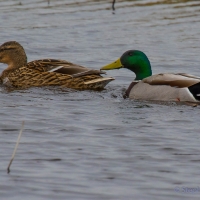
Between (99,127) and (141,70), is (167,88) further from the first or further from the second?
(99,127)

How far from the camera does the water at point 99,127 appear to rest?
740 cm

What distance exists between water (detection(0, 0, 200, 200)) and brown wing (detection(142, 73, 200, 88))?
0.44m

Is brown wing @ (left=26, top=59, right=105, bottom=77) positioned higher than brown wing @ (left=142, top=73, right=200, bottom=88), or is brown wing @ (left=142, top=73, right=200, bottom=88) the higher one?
brown wing @ (left=142, top=73, right=200, bottom=88)

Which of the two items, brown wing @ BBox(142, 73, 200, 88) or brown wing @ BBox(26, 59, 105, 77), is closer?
brown wing @ BBox(142, 73, 200, 88)

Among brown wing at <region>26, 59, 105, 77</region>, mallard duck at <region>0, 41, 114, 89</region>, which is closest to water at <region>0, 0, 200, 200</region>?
mallard duck at <region>0, 41, 114, 89</region>

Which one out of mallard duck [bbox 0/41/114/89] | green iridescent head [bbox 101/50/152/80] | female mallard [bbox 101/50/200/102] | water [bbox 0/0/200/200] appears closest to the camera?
water [bbox 0/0/200/200]

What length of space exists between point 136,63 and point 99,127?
10.7ft

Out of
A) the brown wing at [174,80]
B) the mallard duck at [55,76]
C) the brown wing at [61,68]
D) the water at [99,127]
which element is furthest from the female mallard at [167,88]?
the brown wing at [61,68]

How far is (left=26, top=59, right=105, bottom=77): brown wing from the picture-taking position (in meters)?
13.0

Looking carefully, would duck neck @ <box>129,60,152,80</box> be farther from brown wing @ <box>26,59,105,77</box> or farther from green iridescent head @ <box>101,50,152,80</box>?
brown wing @ <box>26,59,105,77</box>

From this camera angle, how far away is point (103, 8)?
66.6 feet

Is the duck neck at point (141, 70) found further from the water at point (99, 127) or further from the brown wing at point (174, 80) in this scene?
the brown wing at point (174, 80)

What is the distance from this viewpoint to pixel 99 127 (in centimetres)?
974

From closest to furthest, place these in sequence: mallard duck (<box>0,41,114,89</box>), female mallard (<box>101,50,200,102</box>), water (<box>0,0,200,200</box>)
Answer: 1. water (<box>0,0,200,200</box>)
2. female mallard (<box>101,50,200,102</box>)
3. mallard duck (<box>0,41,114,89</box>)
